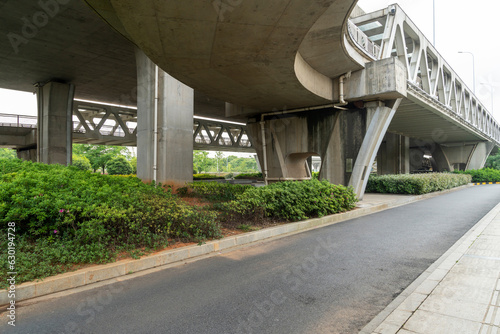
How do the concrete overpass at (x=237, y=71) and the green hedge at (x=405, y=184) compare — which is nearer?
the concrete overpass at (x=237, y=71)

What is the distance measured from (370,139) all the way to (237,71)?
8.43 m

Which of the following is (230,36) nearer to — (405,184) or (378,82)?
(378,82)

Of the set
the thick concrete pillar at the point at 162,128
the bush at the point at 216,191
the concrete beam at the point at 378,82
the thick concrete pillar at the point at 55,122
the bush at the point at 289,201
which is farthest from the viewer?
the thick concrete pillar at the point at 55,122

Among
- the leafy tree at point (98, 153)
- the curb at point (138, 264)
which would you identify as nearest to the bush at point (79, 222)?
the curb at point (138, 264)

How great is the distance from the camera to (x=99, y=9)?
6.50 metres

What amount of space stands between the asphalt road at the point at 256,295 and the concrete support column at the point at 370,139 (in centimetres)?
780

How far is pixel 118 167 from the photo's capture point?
4325 cm

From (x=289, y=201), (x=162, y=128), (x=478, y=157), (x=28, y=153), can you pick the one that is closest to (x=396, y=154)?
(x=478, y=157)

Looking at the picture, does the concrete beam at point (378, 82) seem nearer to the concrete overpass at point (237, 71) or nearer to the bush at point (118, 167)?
the concrete overpass at point (237, 71)

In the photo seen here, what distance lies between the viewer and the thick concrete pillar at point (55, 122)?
19.3 m

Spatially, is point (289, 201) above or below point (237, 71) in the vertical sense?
below

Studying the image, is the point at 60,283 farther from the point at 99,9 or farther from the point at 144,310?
the point at 99,9

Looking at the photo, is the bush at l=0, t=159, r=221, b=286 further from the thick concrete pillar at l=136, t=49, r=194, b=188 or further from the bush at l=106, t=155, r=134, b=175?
the bush at l=106, t=155, r=134, b=175

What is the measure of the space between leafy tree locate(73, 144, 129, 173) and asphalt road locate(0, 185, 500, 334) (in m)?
45.6
